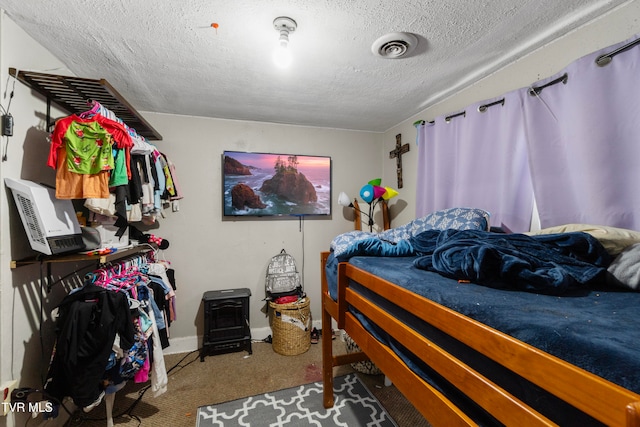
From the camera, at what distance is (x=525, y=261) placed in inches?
35.2

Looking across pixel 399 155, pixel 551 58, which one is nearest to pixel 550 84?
pixel 551 58

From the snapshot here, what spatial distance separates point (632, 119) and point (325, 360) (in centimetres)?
→ 213

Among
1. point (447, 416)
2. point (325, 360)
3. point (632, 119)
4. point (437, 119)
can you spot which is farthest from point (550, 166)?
point (325, 360)

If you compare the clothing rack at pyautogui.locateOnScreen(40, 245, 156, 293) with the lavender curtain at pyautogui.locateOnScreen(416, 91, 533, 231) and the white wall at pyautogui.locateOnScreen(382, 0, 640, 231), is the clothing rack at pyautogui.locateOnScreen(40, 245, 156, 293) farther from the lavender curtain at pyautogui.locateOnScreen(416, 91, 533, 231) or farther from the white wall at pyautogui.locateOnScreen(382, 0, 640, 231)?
Result: the white wall at pyautogui.locateOnScreen(382, 0, 640, 231)

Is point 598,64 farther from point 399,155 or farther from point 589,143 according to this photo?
point 399,155

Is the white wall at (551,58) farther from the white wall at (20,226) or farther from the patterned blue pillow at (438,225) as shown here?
the white wall at (20,226)

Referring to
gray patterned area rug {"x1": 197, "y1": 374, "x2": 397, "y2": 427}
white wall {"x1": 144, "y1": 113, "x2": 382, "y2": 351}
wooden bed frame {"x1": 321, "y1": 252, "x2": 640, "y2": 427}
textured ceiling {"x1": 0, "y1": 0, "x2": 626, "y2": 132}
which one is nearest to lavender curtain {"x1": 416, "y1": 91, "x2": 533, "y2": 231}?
textured ceiling {"x1": 0, "y1": 0, "x2": 626, "y2": 132}

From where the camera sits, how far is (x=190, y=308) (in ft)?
9.00

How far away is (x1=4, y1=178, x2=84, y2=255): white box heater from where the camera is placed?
1368mm

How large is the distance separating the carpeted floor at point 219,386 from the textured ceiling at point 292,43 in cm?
236

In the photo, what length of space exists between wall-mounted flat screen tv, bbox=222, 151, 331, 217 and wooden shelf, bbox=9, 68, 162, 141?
3.30 feet

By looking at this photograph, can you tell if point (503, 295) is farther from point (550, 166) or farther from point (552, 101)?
point (552, 101)

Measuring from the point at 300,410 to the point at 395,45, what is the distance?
2.43m

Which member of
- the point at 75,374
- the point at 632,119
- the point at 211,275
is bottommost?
the point at 75,374
